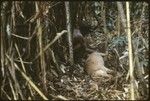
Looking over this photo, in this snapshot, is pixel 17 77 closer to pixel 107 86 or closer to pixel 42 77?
pixel 42 77

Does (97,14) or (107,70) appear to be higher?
(97,14)

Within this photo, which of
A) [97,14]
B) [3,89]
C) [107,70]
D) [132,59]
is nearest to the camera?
[132,59]

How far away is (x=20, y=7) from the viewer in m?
3.77

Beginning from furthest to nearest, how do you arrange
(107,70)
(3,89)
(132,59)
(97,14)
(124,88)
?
(97,14), (107,70), (124,88), (3,89), (132,59)

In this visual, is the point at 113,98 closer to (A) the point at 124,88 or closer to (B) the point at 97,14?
(A) the point at 124,88

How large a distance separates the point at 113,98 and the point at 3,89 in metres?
1.02

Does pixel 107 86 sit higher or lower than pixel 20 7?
lower

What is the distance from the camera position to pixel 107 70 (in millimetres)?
4242

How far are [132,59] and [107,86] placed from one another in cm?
68

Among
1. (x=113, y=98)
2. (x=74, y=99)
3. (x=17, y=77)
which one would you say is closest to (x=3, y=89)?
(x=17, y=77)

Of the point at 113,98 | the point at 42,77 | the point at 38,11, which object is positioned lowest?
the point at 113,98

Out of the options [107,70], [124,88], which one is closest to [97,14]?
[107,70]

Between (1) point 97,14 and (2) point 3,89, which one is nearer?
(2) point 3,89

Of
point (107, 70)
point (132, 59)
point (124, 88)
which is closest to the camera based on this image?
point (132, 59)
